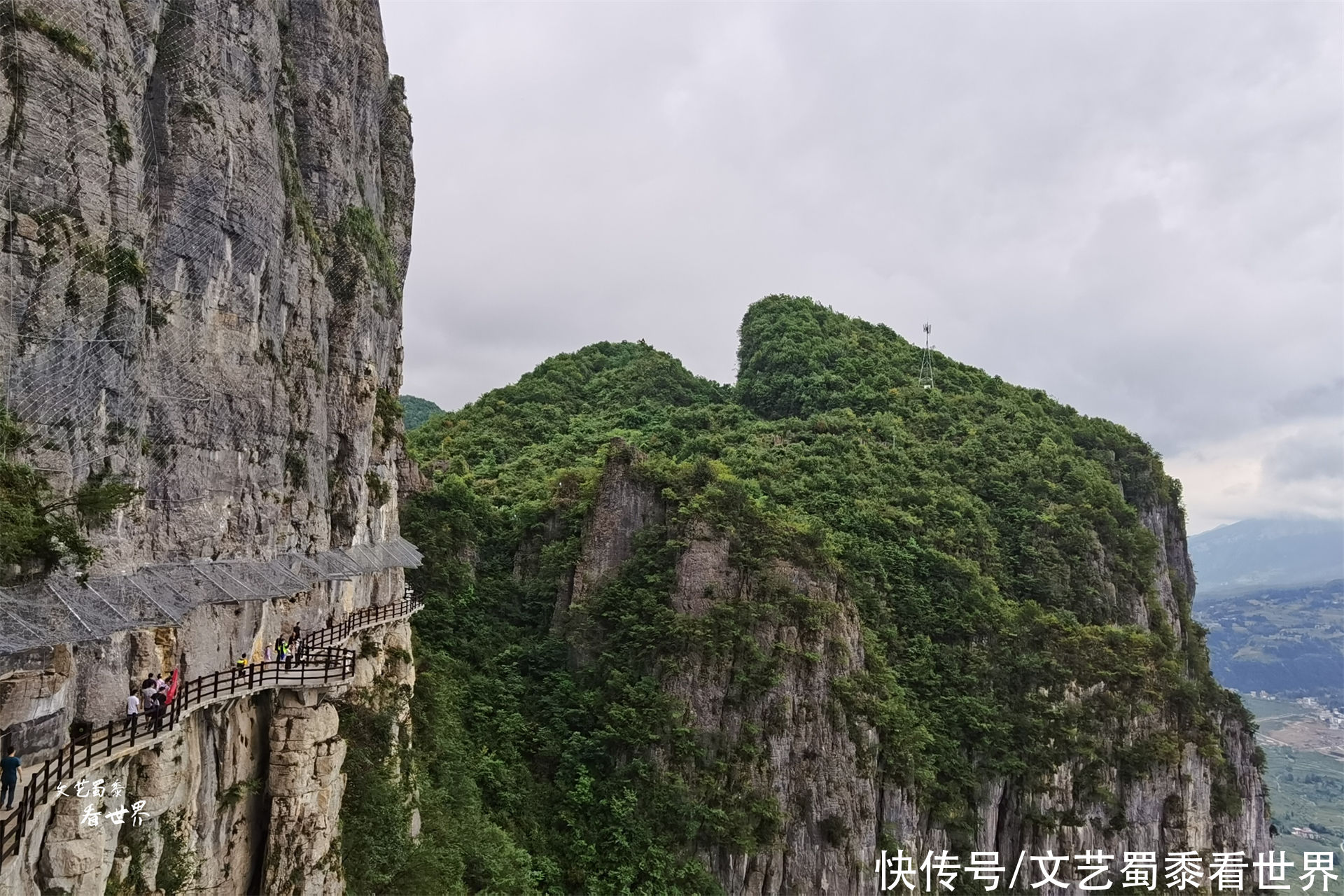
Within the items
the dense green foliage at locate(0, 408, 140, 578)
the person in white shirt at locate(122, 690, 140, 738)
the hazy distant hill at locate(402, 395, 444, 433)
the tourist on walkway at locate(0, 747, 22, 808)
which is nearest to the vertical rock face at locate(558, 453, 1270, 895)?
the person in white shirt at locate(122, 690, 140, 738)

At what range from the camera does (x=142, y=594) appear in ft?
51.2

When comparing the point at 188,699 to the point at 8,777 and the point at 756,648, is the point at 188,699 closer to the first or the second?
the point at 8,777

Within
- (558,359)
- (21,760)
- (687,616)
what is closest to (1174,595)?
(687,616)

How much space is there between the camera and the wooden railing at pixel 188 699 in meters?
11.1

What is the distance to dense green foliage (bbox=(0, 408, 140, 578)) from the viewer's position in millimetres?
12453

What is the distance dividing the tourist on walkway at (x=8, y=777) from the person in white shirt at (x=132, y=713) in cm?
221

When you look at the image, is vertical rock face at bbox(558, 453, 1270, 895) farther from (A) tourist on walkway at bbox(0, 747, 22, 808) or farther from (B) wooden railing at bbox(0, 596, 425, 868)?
(A) tourist on walkway at bbox(0, 747, 22, 808)

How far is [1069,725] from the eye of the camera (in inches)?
1438

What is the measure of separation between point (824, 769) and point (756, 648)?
5.60m

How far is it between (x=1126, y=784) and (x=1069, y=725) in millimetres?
3824

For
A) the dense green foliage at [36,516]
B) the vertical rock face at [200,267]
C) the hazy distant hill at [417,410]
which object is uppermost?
the hazy distant hill at [417,410]

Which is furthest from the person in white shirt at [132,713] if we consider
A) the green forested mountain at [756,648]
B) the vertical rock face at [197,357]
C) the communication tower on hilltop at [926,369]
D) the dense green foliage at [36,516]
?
the communication tower on hilltop at [926,369]

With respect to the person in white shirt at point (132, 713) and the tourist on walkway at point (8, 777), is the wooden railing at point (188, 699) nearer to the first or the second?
the person in white shirt at point (132, 713)

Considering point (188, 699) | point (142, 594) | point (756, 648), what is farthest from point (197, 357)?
point (756, 648)
